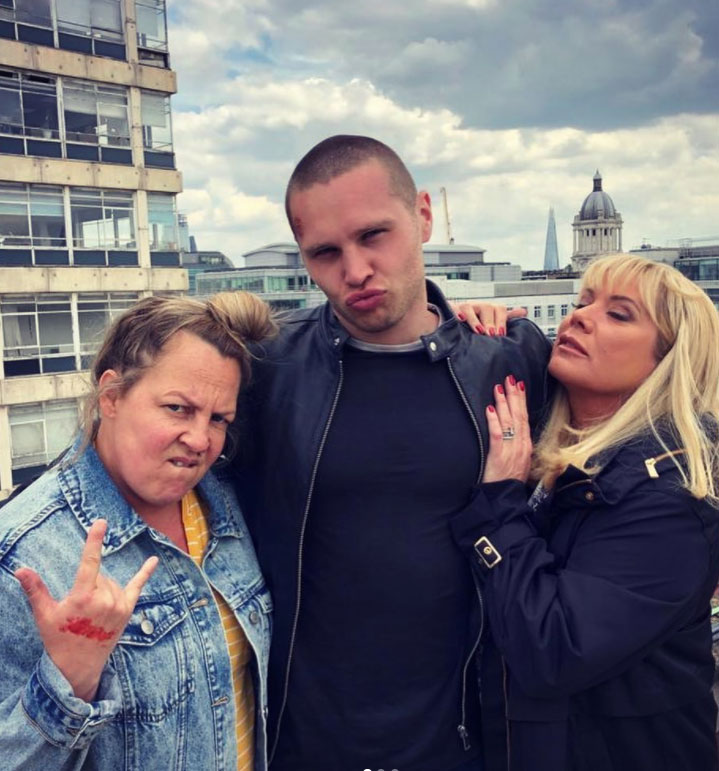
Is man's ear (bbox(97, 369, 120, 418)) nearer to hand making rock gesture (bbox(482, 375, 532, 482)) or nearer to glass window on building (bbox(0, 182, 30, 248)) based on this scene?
hand making rock gesture (bbox(482, 375, 532, 482))

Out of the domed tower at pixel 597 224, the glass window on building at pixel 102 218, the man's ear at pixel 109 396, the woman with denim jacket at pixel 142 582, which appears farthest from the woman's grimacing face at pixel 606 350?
the domed tower at pixel 597 224

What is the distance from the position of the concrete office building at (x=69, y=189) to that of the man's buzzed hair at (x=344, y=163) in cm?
1324

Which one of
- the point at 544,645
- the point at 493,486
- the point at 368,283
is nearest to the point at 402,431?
the point at 493,486

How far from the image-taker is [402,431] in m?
2.94

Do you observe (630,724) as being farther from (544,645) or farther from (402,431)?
(402,431)

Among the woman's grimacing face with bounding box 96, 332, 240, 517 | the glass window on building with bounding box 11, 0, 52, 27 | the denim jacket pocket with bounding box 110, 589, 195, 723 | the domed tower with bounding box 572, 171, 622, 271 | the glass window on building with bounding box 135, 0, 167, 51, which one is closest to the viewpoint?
the denim jacket pocket with bounding box 110, 589, 195, 723

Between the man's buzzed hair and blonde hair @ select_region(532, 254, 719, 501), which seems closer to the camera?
blonde hair @ select_region(532, 254, 719, 501)

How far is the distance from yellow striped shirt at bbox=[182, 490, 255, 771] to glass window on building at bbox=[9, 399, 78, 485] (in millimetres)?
13565

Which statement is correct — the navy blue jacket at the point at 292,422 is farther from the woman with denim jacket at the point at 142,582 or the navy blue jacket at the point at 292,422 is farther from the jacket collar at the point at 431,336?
the woman with denim jacket at the point at 142,582

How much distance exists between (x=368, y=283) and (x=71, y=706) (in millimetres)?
1738

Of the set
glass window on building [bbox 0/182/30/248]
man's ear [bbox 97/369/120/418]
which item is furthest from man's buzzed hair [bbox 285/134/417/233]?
glass window on building [bbox 0/182/30/248]

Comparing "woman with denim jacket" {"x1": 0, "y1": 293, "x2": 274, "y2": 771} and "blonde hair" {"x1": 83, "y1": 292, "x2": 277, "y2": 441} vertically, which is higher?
"blonde hair" {"x1": 83, "y1": 292, "x2": 277, "y2": 441}

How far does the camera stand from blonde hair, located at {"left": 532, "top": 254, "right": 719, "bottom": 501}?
2.76 meters

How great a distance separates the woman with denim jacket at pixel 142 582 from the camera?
2035 mm
